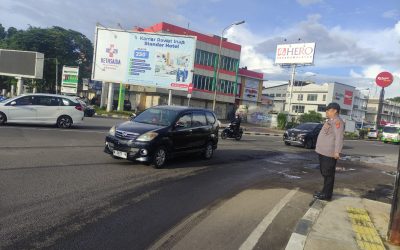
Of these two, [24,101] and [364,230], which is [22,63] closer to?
[24,101]

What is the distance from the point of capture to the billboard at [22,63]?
4325 centimetres

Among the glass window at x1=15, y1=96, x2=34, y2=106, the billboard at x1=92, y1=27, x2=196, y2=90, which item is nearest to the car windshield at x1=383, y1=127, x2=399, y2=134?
the billboard at x1=92, y1=27, x2=196, y2=90

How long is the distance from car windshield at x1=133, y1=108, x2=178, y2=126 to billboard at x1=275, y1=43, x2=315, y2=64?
55300 mm

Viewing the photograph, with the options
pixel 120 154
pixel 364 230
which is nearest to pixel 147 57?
pixel 120 154

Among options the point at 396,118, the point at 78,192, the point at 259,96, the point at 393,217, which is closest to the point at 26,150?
the point at 78,192

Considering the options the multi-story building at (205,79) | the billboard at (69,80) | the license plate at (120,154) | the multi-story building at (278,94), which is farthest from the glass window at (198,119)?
the multi-story building at (278,94)

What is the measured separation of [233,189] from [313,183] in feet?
9.40

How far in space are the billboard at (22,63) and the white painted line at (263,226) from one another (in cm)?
4066

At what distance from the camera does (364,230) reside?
6.34m

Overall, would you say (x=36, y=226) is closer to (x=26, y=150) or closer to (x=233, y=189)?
(x=233, y=189)

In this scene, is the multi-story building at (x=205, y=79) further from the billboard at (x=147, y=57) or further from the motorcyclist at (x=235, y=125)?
the motorcyclist at (x=235, y=125)

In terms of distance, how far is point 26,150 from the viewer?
11242 mm

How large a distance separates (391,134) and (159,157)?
3960 centimetres

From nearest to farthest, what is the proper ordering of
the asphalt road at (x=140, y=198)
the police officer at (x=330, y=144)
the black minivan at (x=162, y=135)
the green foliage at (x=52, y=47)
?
1. the asphalt road at (x=140, y=198)
2. the police officer at (x=330, y=144)
3. the black minivan at (x=162, y=135)
4. the green foliage at (x=52, y=47)
